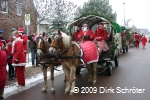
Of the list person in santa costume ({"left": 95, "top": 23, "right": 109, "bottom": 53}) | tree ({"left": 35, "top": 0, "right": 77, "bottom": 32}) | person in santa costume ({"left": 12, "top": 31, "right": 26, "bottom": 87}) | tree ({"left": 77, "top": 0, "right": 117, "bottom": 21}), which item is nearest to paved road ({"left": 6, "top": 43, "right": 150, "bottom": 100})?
person in santa costume ({"left": 12, "top": 31, "right": 26, "bottom": 87})

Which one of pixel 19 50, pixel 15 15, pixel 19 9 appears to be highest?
pixel 19 9

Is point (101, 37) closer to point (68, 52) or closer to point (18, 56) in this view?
point (68, 52)

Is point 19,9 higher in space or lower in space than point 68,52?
higher

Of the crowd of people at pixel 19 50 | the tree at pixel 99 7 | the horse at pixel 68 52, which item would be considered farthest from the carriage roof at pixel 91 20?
the tree at pixel 99 7

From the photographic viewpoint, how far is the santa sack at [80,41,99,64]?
7496 mm

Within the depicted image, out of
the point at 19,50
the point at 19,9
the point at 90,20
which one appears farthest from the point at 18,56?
the point at 19,9

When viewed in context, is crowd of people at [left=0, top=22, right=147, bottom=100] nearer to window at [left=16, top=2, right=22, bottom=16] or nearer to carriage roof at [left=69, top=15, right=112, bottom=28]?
carriage roof at [left=69, top=15, right=112, bottom=28]

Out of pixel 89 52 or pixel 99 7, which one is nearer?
pixel 89 52

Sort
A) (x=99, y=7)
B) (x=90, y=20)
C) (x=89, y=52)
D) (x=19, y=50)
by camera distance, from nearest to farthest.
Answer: (x=19, y=50), (x=89, y=52), (x=90, y=20), (x=99, y=7)

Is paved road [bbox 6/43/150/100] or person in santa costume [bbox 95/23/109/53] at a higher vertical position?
person in santa costume [bbox 95/23/109/53]

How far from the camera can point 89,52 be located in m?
7.62

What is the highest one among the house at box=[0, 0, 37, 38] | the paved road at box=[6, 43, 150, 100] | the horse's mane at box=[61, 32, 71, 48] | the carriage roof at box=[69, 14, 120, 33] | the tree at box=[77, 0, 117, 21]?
the tree at box=[77, 0, 117, 21]

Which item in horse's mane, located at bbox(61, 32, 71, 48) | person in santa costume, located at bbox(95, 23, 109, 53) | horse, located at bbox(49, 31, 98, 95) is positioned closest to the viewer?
horse, located at bbox(49, 31, 98, 95)

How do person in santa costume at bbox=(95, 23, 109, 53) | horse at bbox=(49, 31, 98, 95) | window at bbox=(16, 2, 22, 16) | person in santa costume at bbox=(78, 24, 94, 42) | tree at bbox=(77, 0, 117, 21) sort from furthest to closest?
tree at bbox=(77, 0, 117, 21), window at bbox=(16, 2, 22, 16), person in santa costume at bbox=(95, 23, 109, 53), person in santa costume at bbox=(78, 24, 94, 42), horse at bbox=(49, 31, 98, 95)
